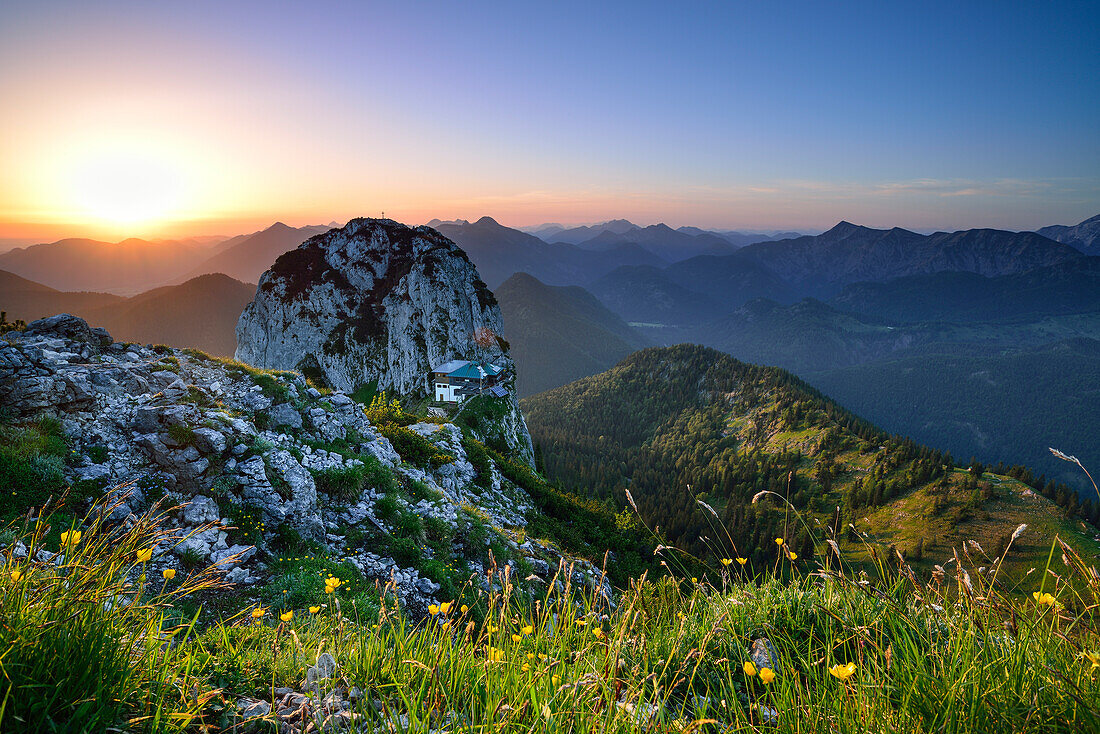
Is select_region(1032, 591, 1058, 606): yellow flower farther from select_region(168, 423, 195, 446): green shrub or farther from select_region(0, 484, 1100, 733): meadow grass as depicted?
select_region(168, 423, 195, 446): green shrub

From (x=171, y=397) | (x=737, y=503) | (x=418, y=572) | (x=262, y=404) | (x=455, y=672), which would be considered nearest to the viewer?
(x=455, y=672)

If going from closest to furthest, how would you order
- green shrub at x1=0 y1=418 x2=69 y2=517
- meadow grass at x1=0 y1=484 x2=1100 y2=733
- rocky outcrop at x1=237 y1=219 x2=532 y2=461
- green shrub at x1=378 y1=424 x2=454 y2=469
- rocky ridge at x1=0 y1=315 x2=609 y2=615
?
1. meadow grass at x1=0 y1=484 x2=1100 y2=733
2. green shrub at x1=0 y1=418 x2=69 y2=517
3. rocky ridge at x1=0 y1=315 x2=609 y2=615
4. green shrub at x1=378 y1=424 x2=454 y2=469
5. rocky outcrop at x1=237 y1=219 x2=532 y2=461

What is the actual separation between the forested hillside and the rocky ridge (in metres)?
46.7

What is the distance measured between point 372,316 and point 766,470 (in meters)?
121

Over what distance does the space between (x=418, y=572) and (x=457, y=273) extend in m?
77.5

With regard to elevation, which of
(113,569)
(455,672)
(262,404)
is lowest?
(262,404)

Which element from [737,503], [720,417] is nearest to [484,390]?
[737,503]

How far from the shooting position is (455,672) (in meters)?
3.02

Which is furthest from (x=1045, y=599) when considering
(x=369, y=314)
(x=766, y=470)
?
(x=766, y=470)

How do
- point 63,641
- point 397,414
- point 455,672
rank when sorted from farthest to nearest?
1. point 397,414
2. point 455,672
3. point 63,641

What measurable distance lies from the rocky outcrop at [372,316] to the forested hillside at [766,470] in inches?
1216

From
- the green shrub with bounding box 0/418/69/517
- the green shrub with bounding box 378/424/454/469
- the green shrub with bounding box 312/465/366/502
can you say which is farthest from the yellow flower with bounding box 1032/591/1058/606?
the green shrub with bounding box 378/424/454/469

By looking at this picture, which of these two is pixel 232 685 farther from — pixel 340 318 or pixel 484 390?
pixel 340 318

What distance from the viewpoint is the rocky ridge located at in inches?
382
